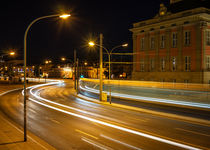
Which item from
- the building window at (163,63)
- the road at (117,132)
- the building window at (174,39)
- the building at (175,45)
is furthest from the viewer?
the building window at (163,63)

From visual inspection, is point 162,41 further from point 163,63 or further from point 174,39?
point 163,63

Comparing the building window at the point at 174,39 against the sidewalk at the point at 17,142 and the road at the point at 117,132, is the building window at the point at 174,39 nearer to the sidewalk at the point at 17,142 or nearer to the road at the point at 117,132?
the road at the point at 117,132

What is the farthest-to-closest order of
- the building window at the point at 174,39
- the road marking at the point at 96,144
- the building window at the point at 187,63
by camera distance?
the building window at the point at 174,39 < the building window at the point at 187,63 < the road marking at the point at 96,144

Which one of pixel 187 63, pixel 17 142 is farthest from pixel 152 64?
pixel 17 142

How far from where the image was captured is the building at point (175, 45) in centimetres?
4253

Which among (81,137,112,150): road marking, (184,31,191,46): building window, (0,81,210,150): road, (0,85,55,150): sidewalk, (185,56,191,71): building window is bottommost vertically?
(0,81,210,150): road

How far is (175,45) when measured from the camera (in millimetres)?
47875

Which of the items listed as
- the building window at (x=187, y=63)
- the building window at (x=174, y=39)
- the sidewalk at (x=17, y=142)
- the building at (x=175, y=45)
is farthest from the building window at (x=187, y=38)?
the sidewalk at (x=17, y=142)

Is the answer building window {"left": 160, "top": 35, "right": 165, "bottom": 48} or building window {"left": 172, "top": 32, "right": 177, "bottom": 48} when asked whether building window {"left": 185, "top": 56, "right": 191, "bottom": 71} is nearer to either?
building window {"left": 172, "top": 32, "right": 177, "bottom": 48}

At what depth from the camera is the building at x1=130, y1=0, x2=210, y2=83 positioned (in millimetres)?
42531

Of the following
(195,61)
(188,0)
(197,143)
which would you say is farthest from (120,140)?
(188,0)

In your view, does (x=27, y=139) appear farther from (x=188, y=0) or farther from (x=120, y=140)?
(x=188, y=0)

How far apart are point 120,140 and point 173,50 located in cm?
4076

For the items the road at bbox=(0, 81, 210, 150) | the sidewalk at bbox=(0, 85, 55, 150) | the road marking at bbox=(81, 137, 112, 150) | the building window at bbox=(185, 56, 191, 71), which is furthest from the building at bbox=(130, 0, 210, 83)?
the sidewalk at bbox=(0, 85, 55, 150)
